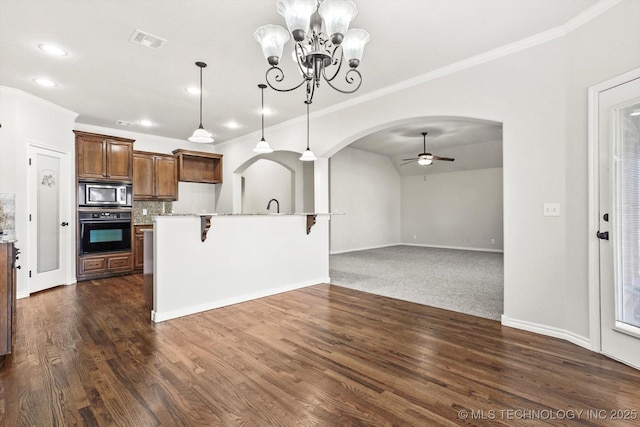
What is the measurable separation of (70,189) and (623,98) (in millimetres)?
7059

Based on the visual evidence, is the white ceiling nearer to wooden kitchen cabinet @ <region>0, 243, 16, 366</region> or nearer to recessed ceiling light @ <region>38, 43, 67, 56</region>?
recessed ceiling light @ <region>38, 43, 67, 56</region>

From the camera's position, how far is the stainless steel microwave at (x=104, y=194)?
5.39m

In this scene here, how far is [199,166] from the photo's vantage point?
7.39 meters

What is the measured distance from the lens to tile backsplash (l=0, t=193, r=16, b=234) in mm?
4160

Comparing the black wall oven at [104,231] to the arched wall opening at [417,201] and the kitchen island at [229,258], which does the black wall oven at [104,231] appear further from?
the arched wall opening at [417,201]

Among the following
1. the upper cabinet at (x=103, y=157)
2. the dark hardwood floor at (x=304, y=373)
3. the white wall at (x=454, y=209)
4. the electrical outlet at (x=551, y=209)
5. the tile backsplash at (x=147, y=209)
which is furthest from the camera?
the white wall at (x=454, y=209)

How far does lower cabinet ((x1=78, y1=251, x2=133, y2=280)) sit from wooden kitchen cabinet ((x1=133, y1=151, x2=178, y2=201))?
3.93 feet

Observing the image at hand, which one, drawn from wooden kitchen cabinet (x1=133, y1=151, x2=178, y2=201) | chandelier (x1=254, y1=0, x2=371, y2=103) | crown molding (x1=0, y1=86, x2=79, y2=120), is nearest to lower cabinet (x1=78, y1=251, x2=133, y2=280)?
wooden kitchen cabinet (x1=133, y1=151, x2=178, y2=201)

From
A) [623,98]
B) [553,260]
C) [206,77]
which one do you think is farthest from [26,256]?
[623,98]

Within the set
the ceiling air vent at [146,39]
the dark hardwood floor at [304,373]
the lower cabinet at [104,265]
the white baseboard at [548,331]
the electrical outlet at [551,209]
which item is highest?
the ceiling air vent at [146,39]

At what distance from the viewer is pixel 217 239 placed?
3820 millimetres

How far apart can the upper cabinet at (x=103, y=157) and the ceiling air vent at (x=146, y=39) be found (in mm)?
3149

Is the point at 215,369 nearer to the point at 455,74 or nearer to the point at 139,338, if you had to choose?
the point at 139,338

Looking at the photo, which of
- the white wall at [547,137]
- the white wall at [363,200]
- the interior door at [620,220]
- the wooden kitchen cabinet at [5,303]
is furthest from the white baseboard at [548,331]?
the white wall at [363,200]
